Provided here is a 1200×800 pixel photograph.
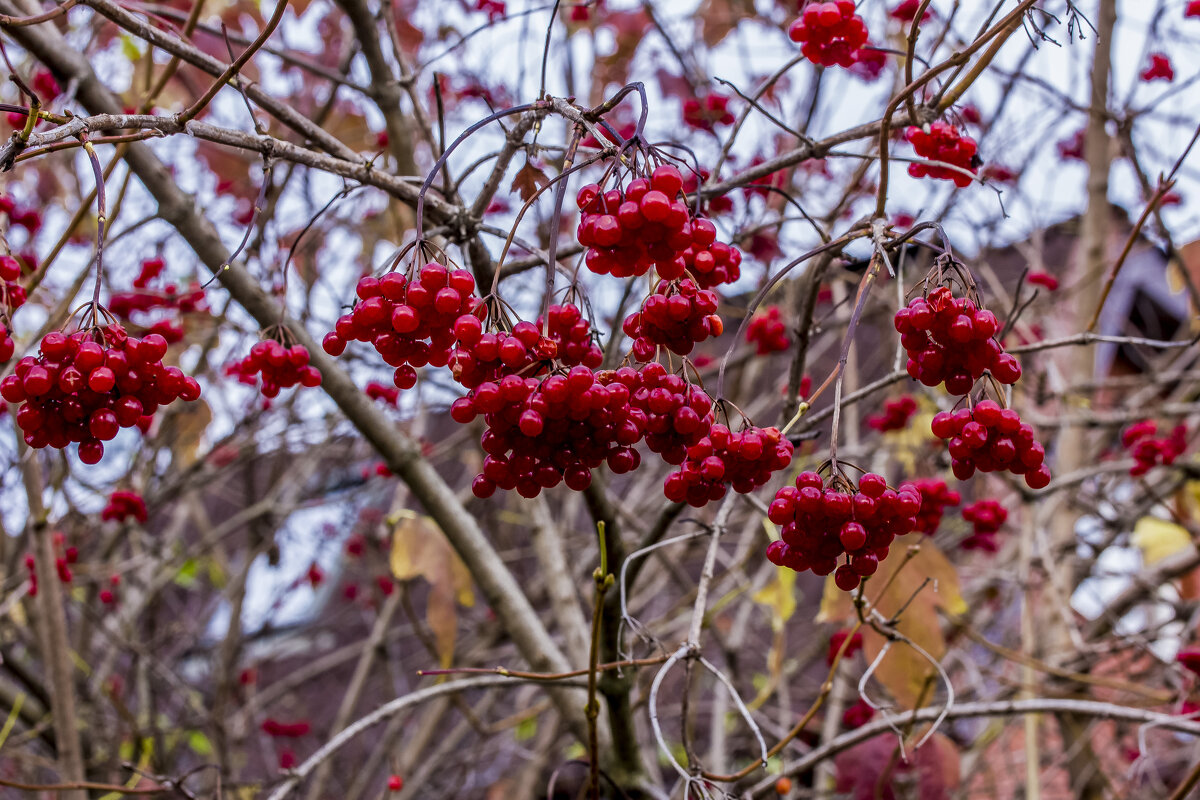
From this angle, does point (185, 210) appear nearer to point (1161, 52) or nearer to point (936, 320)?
point (936, 320)

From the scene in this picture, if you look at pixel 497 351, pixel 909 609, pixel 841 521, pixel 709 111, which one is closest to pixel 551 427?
pixel 497 351

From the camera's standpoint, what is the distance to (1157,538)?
13.8ft

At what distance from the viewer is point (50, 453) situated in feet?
12.7

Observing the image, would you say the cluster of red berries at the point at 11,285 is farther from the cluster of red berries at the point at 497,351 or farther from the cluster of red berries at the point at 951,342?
the cluster of red berries at the point at 951,342

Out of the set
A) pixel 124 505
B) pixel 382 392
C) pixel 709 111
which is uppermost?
pixel 709 111

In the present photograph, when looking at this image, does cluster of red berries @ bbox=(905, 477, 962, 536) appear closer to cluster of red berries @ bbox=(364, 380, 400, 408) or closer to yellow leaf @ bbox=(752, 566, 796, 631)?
yellow leaf @ bbox=(752, 566, 796, 631)

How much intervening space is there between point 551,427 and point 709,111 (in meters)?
2.48

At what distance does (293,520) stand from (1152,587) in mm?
4619

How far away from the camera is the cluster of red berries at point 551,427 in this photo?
1104 mm

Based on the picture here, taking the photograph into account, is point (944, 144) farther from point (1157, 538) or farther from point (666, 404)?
point (1157, 538)

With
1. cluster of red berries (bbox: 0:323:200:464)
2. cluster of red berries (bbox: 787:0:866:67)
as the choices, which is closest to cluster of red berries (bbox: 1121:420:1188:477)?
cluster of red berries (bbox: 787:0:866:67)

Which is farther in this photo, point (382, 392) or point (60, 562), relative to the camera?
point (382, 392)

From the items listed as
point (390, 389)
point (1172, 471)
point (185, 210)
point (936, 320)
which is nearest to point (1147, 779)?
point (1172, 471)

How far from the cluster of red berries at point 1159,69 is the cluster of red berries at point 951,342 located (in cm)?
271
